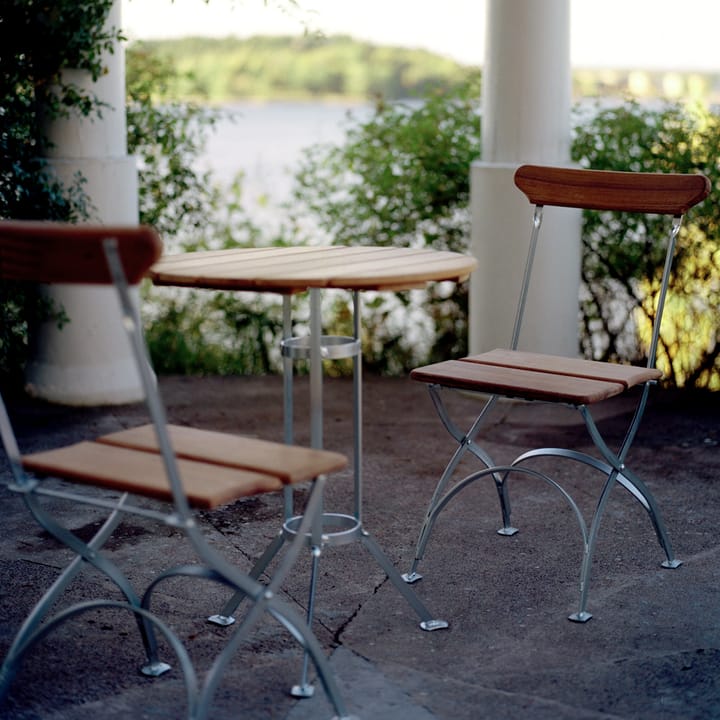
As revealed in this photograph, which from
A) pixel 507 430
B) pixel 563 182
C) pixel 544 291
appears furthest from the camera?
pixel 544 291

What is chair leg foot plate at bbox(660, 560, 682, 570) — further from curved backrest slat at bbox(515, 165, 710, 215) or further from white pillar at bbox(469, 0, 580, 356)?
white pillar at bbox(469, 0, 580, 356)

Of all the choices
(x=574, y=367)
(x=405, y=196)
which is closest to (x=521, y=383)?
(x=574, y=367)

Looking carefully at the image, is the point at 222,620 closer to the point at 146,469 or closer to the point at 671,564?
the point at 146,469

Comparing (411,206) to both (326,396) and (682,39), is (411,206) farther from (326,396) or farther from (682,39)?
(682,39)

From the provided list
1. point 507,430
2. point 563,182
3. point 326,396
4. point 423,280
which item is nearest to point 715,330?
point 507,430

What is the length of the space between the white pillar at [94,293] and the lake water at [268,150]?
37.9 inches

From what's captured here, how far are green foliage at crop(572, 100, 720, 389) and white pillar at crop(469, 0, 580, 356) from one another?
42 centimetres

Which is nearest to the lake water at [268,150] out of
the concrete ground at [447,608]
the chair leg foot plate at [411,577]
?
the concrete ground at [447,608]

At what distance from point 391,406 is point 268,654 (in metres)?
2.76

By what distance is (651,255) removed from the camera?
6.10 meters

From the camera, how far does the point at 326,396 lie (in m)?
6.05

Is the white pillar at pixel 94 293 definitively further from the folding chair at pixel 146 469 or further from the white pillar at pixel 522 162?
the folding chair at pixel 146 469

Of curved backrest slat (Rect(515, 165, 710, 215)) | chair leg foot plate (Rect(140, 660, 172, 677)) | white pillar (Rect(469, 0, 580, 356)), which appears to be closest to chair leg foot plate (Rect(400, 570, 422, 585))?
chair leg foot plate (Rect(140, 660, 172, 677))

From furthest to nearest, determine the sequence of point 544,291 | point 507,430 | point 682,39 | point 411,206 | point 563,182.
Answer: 1. point 682,39
2. point 411,206
3. point 544,291
4. point 507,430
5. point 563,182
